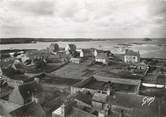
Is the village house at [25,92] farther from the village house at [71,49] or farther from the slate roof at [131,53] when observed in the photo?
the slate roof at [131,53]

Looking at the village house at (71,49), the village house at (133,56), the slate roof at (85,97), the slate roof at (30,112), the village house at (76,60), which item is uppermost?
the village house at (71,49)

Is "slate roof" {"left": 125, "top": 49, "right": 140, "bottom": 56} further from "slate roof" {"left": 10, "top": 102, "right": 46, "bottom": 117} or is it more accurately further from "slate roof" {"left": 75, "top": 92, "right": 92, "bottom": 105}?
"slate roof" {"left": 10, "top": 102, "right": 46, "bottom": 117}

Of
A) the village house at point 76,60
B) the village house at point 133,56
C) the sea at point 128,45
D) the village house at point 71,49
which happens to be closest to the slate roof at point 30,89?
the sea at point 128,45

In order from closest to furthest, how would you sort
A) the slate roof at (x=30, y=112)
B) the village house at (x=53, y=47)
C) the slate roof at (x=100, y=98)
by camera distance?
the slate roof at (x=30, y=112) → the slate roof at (x=100, y=98) → the village house at (x=53, y=47)

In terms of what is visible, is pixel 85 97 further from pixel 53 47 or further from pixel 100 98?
pixel 53 47

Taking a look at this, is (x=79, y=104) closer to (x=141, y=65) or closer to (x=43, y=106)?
(x=43, y=106)

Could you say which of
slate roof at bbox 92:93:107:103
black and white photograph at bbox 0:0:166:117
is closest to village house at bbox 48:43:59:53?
black and white photograph at bbox 0:0:166:117

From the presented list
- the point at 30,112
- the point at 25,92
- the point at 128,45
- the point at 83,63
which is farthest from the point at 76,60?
the point at 30,112

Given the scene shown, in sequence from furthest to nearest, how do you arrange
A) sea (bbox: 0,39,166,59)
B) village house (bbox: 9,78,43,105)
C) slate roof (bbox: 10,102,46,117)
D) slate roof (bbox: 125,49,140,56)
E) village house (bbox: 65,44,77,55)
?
1. village house (bbox: 65,44,77,55)
2. village house (bbox: 9,78,43,105)
3. slate roof (bbox: 125,49,140,56)
4. slate roof (bbox: 10,102,46,117)
5. sea (bbox: 0,39,166,59)

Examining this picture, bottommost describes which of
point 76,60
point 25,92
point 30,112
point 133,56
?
point 30,112
